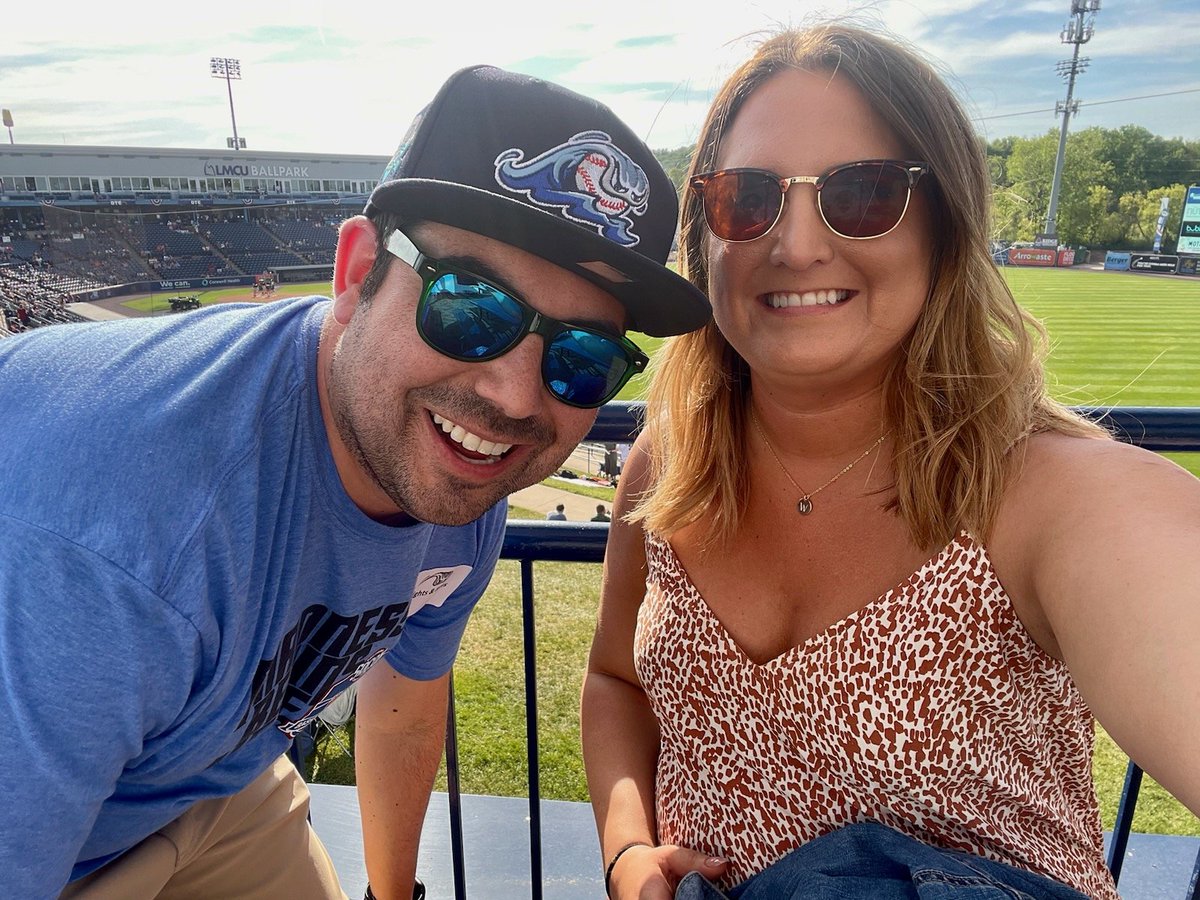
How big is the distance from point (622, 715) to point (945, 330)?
1.12m

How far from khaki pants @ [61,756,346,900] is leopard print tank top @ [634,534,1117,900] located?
43.0 inches

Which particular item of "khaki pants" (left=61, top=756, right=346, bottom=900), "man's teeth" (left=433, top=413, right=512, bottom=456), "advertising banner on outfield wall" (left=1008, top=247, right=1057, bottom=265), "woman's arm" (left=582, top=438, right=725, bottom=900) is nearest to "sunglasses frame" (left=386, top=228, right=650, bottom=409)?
"man's teeth" (left=433, top=413, right=512, bottom=456)

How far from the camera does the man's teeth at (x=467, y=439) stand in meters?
1.41

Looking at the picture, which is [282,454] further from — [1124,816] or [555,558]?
[1124,816]

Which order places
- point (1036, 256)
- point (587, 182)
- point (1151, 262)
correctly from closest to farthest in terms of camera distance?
point (587, 182)
point (1151, 262)
point (1036, 256)

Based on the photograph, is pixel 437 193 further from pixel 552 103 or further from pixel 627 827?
pixel 627 827

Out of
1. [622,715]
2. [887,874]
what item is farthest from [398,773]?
[887,874]

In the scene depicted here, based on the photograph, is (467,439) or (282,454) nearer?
(282,454)

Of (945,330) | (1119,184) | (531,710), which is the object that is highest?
(1119,184)

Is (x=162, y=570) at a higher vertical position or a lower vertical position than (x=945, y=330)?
lower

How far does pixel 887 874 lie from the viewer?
1.22 meters

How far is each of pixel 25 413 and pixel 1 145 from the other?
60.4 m

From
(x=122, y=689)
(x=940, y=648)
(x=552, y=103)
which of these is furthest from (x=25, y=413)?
(x=940, y=648)

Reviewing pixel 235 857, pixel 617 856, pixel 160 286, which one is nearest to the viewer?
pixel 617 856
